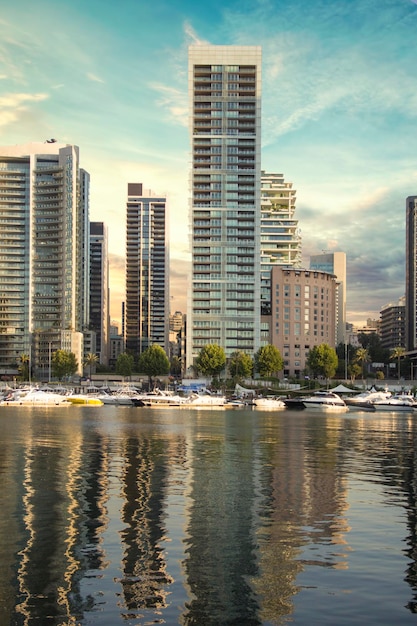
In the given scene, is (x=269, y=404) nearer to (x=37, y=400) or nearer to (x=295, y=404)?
(x=295, y=404)

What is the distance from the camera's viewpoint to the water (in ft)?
66.9

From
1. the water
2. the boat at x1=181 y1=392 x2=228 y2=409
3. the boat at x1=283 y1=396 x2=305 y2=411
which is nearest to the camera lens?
the water

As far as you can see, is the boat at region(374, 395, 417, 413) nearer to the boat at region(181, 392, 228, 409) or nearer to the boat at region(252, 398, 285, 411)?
the boat at region(252, 398, 285, 411)

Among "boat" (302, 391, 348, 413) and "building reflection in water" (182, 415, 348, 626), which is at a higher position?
"building reflection in water" (182, 415, 348, 626)

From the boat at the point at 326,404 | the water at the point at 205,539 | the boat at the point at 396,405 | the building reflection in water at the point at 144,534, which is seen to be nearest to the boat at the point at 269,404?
the boat at the point at 326,404

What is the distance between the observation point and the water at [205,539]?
2041cm

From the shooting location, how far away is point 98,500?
36.2m

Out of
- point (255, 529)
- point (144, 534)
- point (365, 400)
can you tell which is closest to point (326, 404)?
point (365, 400)

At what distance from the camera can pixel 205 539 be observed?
92.6 feet

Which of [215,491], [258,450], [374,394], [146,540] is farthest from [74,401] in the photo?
[146,540]

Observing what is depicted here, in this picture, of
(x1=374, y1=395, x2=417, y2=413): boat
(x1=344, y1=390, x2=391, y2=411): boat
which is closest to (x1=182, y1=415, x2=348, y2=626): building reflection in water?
(x1=374, y1=395, x2=417, y2=413): boat

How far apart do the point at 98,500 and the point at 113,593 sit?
49.0 feet

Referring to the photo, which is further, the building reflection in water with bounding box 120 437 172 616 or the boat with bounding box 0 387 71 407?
the boat with bounding box 0 387 71 407

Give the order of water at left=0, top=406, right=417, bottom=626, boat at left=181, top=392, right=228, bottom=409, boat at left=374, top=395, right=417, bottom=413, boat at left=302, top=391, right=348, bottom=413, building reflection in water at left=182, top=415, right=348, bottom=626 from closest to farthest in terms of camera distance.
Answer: water at left=0, top=406, right=417, bottom=626
building reflection in water at left=182, top=415, right=348, bottom=626
boat at left=302, top=391, right=348, bottom=413
boat at left=181, top=392, right=228, bottom=409
boat at left=374, top=395, right=417, bottom=413
